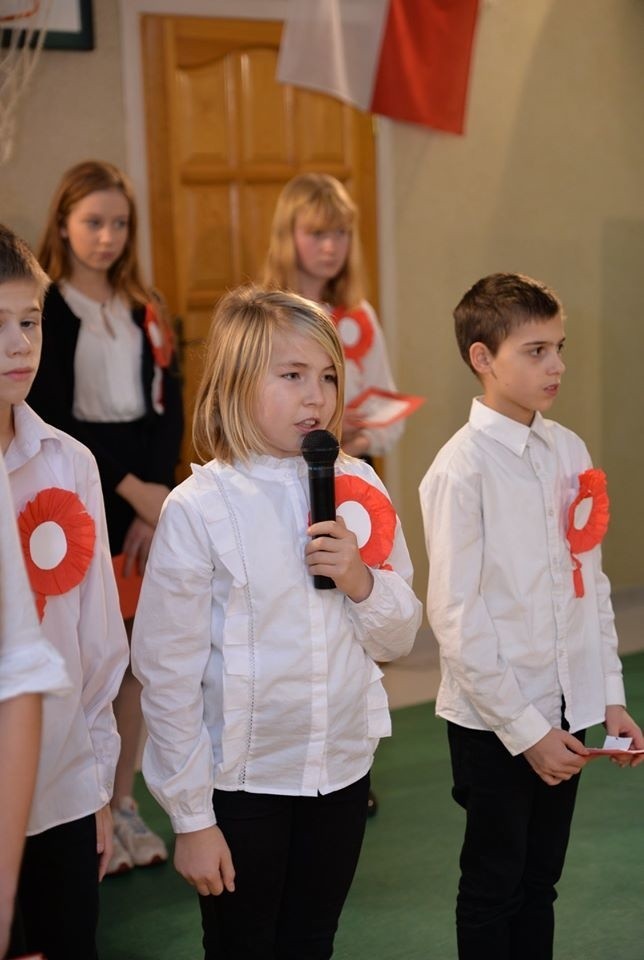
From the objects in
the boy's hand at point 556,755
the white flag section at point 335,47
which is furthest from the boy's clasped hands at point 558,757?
the white flag section at point 335,47

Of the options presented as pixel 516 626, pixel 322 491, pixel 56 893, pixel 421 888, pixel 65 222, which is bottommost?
pixel 421 888

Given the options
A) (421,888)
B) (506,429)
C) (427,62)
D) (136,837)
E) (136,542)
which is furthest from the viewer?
(427,62)

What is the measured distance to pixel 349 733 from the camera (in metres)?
1.80

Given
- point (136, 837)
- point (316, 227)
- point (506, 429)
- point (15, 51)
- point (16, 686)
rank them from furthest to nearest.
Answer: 1. point (15, 51)
2. point (316, 227)
3. point (136, 837)
4. point (506, 429)
5. point (16, 686)

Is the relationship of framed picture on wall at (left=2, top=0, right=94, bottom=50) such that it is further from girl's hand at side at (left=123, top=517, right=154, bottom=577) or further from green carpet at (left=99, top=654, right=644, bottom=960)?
green carpet at (left=99, top=654, right=644, bottom=960)

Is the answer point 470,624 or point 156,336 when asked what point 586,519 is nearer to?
point 470,624

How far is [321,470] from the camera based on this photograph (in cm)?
164

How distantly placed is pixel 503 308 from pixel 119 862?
64.1 inches

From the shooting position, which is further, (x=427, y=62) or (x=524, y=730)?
(x=427, y=62)

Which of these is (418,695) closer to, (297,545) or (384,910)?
(384,910)

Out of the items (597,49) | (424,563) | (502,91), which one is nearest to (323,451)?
(424,563)

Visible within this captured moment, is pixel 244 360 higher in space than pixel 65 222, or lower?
lower

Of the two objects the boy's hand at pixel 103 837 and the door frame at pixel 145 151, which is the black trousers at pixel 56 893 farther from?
the door frame at pixel 145 151

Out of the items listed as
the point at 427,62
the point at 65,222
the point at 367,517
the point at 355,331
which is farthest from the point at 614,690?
the point at 427,62
